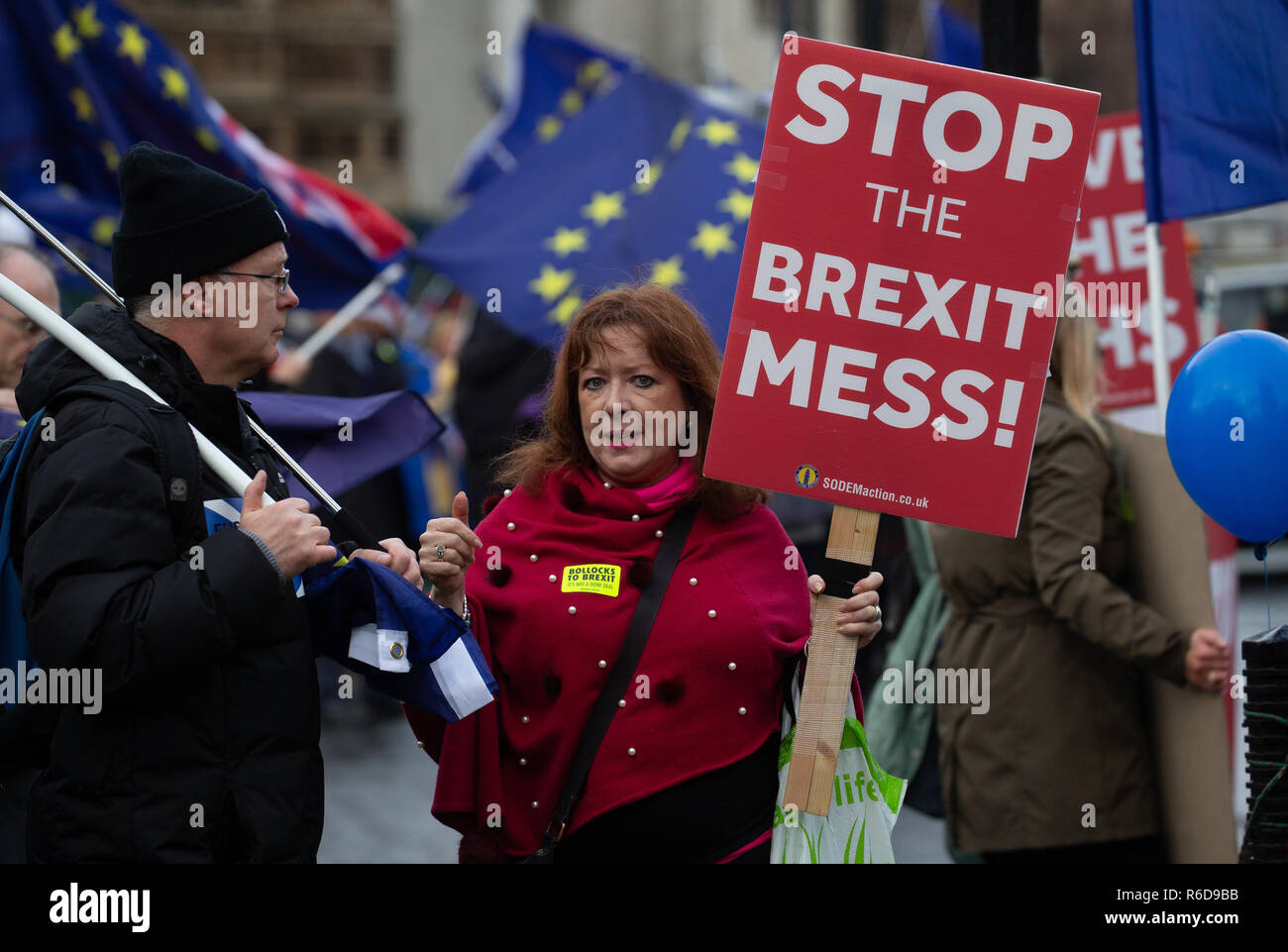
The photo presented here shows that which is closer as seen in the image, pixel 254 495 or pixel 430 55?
pixel 254 495

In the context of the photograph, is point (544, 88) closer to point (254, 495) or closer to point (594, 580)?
point (594, 580)

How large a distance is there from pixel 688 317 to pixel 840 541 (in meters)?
0.65

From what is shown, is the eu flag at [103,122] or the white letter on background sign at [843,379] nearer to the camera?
the white letter on background sign at [843,379]

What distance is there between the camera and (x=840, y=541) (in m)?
3.23

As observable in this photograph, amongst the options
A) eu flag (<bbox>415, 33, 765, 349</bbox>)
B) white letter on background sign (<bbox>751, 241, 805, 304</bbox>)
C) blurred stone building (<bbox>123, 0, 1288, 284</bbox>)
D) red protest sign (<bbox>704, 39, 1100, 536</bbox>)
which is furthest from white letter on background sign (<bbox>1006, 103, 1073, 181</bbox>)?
blurred stone building (<bbox>123, 0, 1288, 284</bbox>)

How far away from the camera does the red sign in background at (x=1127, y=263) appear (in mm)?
6082

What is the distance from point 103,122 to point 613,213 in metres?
2.46

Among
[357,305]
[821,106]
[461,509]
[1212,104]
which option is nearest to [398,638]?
[461,509]

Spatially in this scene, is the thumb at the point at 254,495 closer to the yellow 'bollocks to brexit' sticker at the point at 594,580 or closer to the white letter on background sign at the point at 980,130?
the yellow 'bollocks to brexit' sticker at the point at 594,580

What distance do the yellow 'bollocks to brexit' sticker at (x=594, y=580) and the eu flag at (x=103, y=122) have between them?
4.19m

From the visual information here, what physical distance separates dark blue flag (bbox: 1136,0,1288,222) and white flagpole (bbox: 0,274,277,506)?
3098 millimetres

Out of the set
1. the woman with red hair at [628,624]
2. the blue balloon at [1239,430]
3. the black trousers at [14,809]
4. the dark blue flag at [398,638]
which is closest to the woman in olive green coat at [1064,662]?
the blue balloon at [1239,430]

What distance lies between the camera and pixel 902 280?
10.5ft
